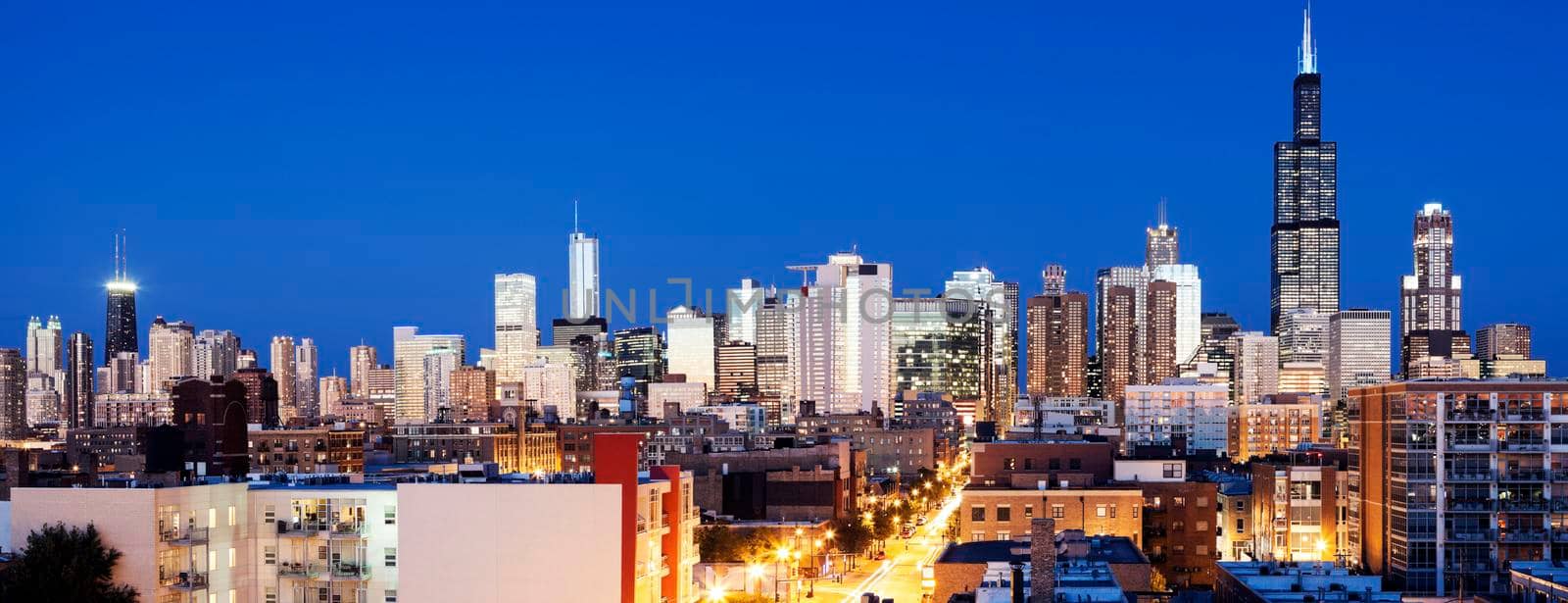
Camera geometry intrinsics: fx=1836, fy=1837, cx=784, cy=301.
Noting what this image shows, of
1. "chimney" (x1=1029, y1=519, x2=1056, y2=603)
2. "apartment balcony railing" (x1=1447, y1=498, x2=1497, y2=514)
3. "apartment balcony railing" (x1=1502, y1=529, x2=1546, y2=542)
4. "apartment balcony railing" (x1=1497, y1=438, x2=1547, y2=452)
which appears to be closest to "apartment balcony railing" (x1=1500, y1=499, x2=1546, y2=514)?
"apartment balcony railing" (x1=1447, y1=498, x2=1497, y2=514)

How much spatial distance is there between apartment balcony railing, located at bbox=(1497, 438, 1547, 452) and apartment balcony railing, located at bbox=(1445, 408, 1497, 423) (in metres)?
1.26

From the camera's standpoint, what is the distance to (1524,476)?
8031 cm

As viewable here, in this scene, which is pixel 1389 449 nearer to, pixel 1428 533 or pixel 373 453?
pixel 1428 533

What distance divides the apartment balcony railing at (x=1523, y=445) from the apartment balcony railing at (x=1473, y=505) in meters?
2.48

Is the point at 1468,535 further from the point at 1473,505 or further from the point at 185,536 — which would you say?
the point at 185,536

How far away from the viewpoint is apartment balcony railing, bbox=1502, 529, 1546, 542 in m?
79.3

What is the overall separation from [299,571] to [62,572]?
26.2ft

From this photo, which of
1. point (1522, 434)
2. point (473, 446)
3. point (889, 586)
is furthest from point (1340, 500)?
point (473, 446)

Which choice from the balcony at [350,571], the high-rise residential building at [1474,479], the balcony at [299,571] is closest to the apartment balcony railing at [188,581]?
the balcony at [299,571]

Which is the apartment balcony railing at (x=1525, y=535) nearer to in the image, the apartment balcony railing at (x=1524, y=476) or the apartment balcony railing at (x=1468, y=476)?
the apartment balcony railing at (x=1524, y=476)

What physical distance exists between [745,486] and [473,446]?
80.3m

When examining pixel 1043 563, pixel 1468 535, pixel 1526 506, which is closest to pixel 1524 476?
pixel 1526 506

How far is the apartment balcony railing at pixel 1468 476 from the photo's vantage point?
80.0 metres

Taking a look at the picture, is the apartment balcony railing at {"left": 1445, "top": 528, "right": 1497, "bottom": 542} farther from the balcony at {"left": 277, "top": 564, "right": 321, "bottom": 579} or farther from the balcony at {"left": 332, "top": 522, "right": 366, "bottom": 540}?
the balcony at {"left": 277, "top": 564, "right": 321, "bottom": 579}
